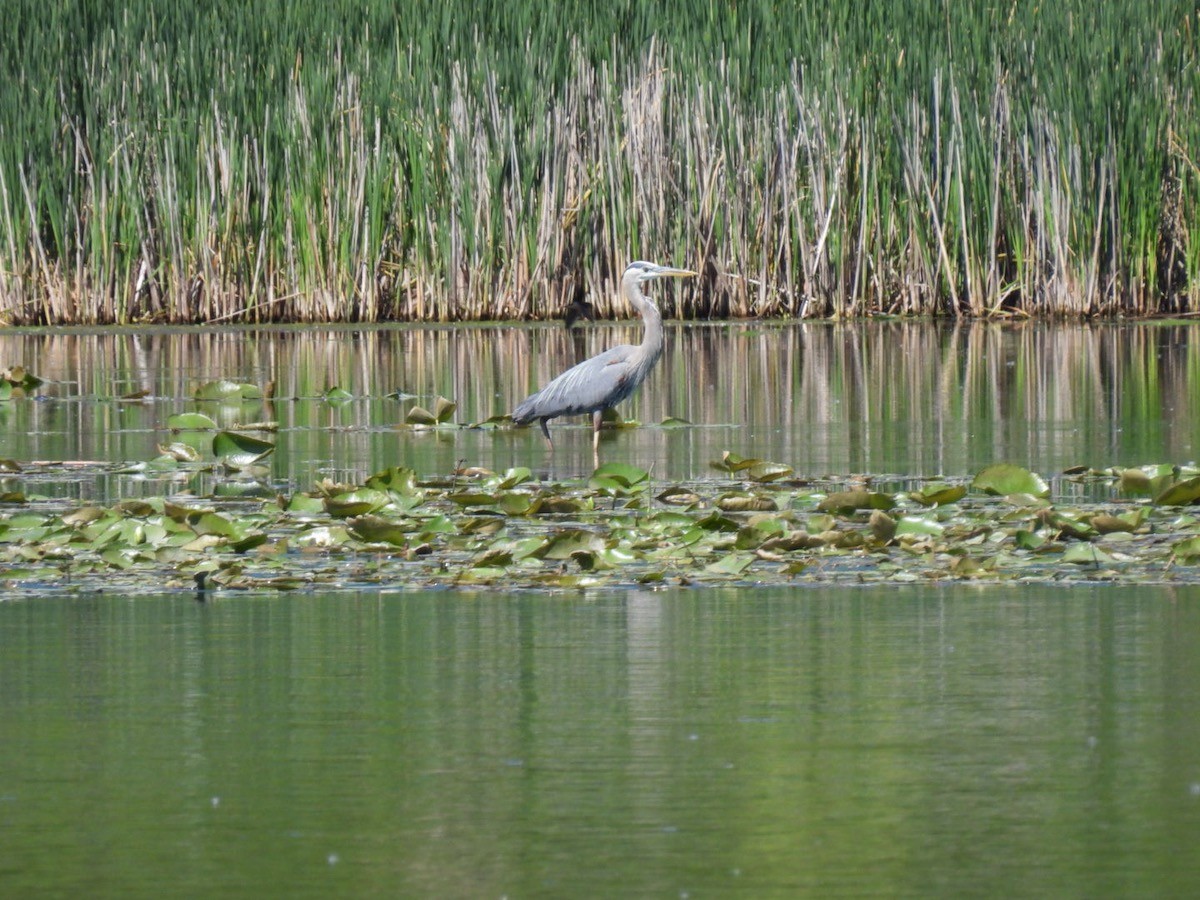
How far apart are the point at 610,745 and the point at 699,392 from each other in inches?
323

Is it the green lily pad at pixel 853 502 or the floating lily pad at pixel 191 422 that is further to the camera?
the floating lily pad at pixel 191 422

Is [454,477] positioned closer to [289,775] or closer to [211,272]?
[289,775]

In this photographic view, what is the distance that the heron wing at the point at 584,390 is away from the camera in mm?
9711

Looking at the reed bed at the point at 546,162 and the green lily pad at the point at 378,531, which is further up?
the reed bed at the point at 546,162

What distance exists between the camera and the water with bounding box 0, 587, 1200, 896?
10.6 feet

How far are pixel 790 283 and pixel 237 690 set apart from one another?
13061 mm

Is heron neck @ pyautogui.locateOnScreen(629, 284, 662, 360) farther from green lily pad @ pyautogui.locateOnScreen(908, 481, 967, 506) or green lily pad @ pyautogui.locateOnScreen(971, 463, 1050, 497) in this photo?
green lily pad @ pyautogui.locateOnScreen(908, 481, 967, 506)

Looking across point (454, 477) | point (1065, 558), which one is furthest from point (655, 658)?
point (454, 477)

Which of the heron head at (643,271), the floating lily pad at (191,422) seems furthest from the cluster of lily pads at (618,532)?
the heron head at (643,271)

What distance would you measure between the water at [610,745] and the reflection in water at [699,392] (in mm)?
3129

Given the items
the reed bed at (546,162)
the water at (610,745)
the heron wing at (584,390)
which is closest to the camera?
the water at (610,745)

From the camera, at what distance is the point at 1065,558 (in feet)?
19.3

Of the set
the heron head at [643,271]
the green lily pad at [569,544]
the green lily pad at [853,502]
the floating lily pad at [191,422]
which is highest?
the heron head at [643,271]

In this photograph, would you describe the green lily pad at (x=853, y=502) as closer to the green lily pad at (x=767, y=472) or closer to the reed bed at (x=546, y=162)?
the green lily pad at (x=767, y=472)
